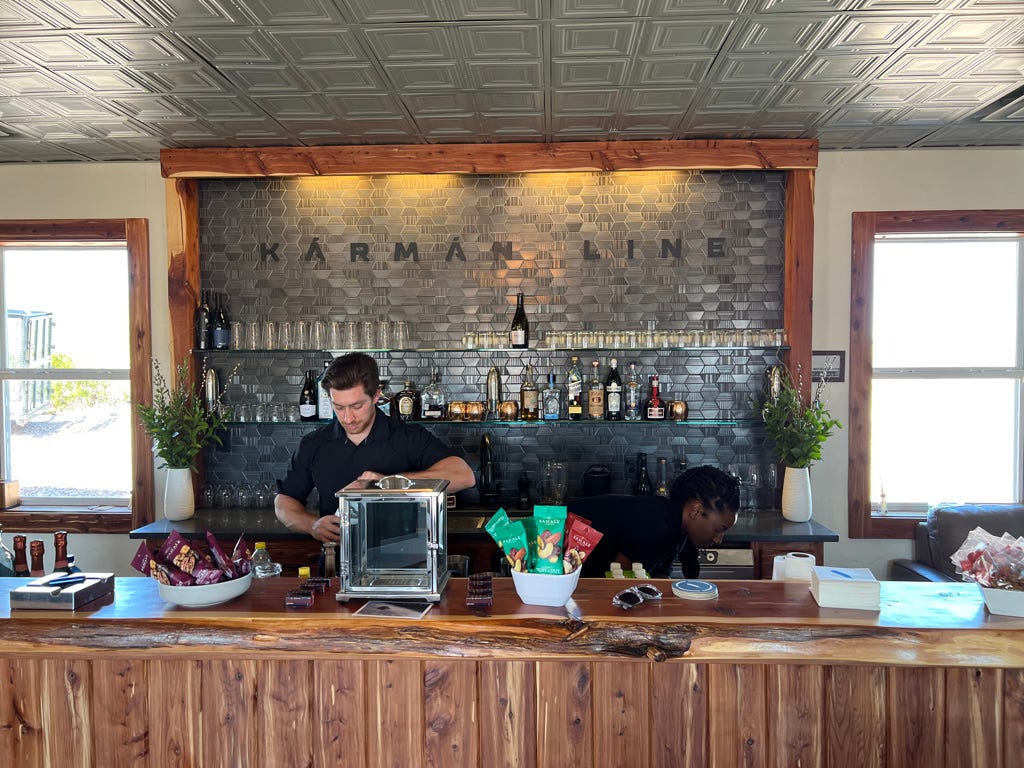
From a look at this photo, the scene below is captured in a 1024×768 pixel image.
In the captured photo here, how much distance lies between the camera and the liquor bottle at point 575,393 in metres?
4.06

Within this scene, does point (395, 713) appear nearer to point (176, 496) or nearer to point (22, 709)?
point (22, 709)

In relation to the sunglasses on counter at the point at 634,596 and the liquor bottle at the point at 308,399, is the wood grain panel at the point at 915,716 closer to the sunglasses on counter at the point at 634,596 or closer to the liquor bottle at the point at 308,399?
the sunglasses on counter at the point at 634,596

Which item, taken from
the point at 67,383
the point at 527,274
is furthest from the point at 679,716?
the point at 67,383

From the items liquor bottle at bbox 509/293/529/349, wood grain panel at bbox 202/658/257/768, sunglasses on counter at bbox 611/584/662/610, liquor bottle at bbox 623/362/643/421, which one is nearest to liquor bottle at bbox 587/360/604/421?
liquor bottle at bbox 623/362/643/421

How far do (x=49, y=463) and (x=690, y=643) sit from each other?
4234mm

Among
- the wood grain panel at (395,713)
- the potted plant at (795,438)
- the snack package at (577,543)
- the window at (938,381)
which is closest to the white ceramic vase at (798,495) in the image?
the potted plant at (795,438)

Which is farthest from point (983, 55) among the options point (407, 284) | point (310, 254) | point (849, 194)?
point (310, 254)

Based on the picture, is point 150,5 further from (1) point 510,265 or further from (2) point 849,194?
(2) point 849,194

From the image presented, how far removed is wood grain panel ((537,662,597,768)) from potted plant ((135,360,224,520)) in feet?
8.96

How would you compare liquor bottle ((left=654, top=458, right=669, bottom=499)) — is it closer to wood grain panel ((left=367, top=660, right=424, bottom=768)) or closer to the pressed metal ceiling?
the pressed metal ceiling

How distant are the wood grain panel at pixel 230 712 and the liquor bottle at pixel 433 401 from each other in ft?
7.32

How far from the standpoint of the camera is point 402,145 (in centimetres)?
391

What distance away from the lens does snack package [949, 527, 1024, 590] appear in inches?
74.4

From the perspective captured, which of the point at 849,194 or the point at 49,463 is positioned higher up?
the point at 849,194
